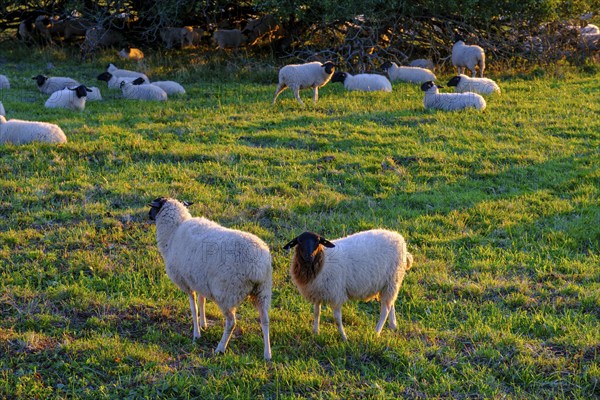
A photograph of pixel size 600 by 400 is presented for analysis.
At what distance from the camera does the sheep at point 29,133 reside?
10086 mm

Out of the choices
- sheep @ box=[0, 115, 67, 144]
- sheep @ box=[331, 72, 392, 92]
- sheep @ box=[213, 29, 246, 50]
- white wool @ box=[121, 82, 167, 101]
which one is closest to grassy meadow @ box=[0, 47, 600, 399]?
sheep @ box=[0, 115, 67, 144]

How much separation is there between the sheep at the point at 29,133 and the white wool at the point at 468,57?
10.5 meters

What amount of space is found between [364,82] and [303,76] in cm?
202

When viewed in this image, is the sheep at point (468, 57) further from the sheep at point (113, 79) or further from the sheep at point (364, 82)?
the sheep at point (113, 79)

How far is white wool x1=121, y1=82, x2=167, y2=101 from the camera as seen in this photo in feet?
46.5

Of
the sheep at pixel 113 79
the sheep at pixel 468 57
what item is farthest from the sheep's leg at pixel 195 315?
the sheep at pixel 468 57

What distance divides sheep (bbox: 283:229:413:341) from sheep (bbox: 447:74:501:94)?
970cm

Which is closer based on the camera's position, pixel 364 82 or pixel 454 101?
pixel 454 101

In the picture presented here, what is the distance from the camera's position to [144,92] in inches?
563

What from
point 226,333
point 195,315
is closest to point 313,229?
point 195,315

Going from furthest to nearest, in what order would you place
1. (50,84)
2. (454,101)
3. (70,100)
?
(50,84)
(454,101)
(70,100)

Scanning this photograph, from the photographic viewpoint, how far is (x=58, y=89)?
14.6m

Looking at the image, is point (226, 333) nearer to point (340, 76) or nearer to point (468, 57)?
point (340, 76)

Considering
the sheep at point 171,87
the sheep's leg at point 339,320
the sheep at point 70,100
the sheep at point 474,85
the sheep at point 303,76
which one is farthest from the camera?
the sheep at point 171,87
